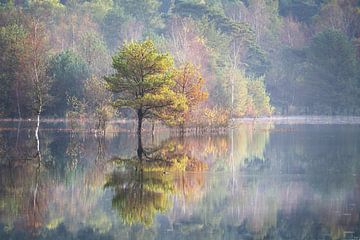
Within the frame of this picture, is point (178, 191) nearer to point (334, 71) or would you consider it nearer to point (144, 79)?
point (144, 79)

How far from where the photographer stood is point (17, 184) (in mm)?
26984

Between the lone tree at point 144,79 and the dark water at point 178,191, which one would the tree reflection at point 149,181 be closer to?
the dark water at point 178,191

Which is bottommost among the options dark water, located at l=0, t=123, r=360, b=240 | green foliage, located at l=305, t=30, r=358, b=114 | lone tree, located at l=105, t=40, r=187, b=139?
dark water, located at l=0, t=123, r=360, b=240

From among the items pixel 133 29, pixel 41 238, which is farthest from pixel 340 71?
pixel 41 238

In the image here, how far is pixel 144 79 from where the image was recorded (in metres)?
45.6

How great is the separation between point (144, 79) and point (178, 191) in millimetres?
20651

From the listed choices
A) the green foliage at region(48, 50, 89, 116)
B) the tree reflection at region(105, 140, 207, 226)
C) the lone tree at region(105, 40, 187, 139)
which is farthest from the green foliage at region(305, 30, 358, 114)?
the tree reflection at region(105, 140, 207, 226)

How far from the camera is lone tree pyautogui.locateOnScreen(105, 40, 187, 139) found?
45.0m

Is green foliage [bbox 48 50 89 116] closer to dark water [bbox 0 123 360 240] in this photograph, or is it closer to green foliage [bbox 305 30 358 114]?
dark water [bbox 0 123 360 240]

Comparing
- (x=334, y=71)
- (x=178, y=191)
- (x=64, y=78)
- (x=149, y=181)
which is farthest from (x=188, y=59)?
(x=178, y=191)

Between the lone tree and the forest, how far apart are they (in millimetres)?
85

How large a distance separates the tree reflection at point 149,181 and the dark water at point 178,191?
38 millimetres

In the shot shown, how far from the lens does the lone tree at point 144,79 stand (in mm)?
45000

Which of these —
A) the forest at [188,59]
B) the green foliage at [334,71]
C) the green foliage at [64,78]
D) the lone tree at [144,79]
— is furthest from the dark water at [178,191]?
the green foliage at [334,71]
